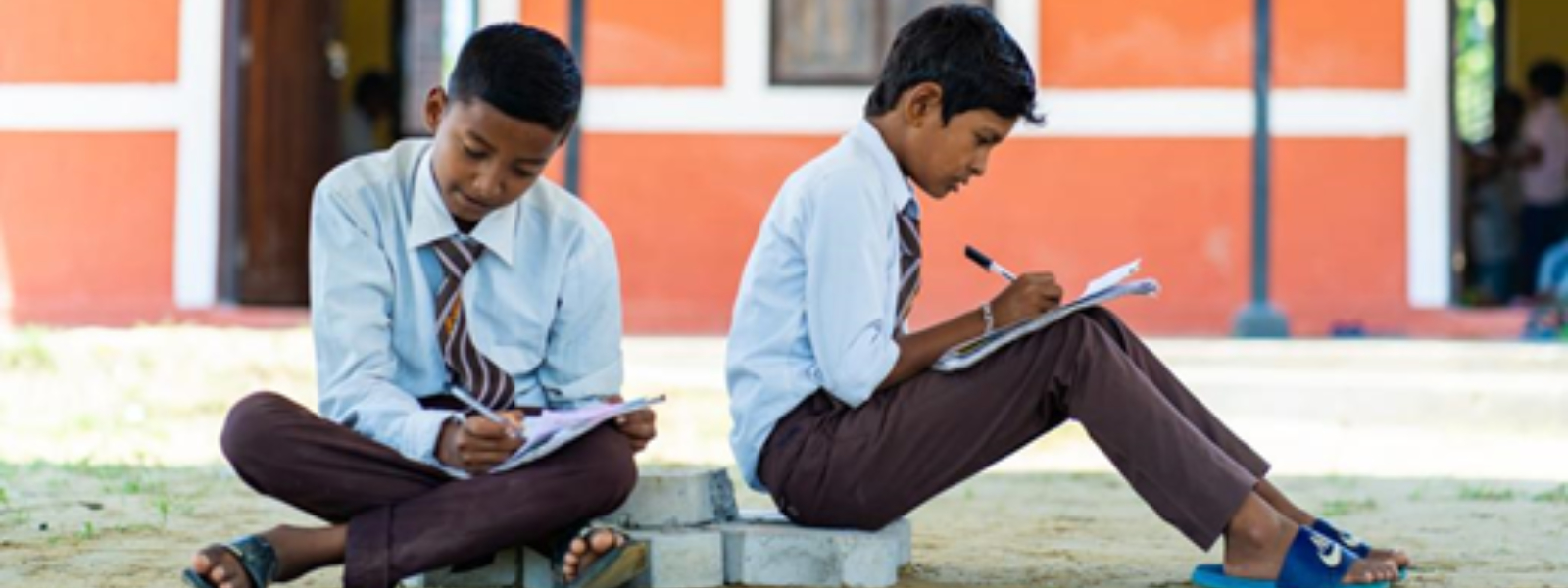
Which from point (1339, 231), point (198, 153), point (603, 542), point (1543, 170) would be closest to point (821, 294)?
point (603, 542)

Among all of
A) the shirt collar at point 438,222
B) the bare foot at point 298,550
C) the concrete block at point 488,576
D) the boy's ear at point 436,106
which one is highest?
the boy's ear at point 436,106

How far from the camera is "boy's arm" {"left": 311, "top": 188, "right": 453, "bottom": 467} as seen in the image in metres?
3.57

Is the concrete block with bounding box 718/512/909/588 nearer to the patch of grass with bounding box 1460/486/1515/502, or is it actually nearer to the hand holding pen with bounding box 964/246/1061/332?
the hand holding pen with bounding box 964/246/1061/332

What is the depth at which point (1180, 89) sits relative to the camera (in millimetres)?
9875

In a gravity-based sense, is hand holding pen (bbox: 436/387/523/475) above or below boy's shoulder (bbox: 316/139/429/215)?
below

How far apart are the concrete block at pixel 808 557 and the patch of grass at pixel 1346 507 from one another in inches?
72.3

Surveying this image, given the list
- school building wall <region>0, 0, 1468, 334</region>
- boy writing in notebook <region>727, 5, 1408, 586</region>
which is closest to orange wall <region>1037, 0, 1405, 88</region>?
school building wall <region>0, 0, 1468, 334</region>

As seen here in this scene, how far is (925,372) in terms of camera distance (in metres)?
3.83

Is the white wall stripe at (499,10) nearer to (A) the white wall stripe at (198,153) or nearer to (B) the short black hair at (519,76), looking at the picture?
(A) the white wall stripe at (198,153)

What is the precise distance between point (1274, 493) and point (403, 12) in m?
11.8

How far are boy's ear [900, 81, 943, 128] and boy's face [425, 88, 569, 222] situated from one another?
605mm

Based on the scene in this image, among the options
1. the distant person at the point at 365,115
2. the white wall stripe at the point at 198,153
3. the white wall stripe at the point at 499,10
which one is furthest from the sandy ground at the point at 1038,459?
the distant person at the point at 365,115

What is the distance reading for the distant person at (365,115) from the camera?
12430 mm

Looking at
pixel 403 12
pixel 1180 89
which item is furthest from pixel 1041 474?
pixel 403 12
